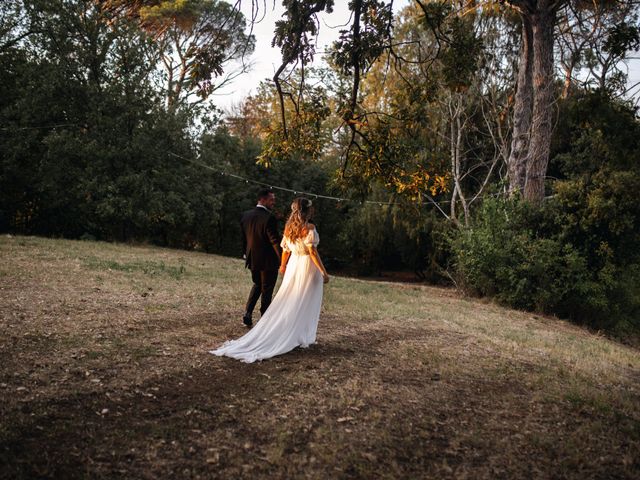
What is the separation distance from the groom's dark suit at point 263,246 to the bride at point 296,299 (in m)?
0.32

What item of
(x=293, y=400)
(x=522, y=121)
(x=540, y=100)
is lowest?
(x=293, y=400)

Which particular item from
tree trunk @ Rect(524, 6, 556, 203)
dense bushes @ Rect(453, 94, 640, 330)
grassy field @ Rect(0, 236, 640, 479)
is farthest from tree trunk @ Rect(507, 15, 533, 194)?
grassy field @ Rect(0, 236, 640, 479)

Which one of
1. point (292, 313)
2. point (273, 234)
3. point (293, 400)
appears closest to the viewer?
point (293, 400)

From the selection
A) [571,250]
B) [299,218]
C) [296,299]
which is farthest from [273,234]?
[571,250]

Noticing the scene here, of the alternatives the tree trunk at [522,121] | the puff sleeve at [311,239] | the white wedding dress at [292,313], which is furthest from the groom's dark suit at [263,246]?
the tree trunk at [522,121]

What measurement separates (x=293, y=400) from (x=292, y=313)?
200 centimetres

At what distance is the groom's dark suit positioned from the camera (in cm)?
775

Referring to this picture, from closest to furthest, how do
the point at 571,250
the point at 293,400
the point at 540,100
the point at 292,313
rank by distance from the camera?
→ 1. the point at 293,400
2. the point at 292,313
3. the point at 571,250
4. the point at 540,100

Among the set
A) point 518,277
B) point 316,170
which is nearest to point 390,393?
point 518,277

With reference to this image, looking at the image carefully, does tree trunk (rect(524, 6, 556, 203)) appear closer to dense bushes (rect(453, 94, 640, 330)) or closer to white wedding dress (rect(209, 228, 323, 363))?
dense bushes (rect(453, 94, 640, 330))

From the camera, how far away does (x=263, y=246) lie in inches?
308

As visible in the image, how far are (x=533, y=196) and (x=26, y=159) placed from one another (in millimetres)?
23346

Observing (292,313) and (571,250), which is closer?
(292,313)

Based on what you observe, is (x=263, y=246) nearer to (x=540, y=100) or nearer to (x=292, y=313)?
(x=292, y=313)
